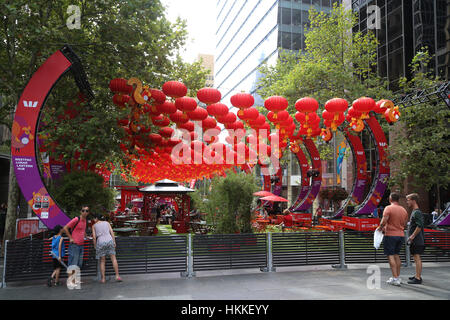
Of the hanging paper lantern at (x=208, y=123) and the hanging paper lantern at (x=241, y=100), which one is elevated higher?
the hanging paper lantern at (x=241, y=100)

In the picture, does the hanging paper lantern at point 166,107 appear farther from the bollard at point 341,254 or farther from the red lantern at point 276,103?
the bollard at point 341,254

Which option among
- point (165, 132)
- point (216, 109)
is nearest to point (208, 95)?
point (216, 109)

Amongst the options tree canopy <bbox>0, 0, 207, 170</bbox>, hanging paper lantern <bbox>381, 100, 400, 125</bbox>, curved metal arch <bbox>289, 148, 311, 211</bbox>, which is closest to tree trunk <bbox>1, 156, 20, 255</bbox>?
tree canopy <bbox>0, 0, 207, 170</bbox>

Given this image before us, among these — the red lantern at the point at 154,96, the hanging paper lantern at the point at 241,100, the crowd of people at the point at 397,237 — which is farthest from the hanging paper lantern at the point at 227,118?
the crowd of people at the point at 397,237

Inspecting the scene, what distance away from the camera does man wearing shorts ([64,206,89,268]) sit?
Answer: 23.0 feet

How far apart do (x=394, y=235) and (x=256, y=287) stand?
3018mm

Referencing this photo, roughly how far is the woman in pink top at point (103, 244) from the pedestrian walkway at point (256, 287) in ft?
1.20

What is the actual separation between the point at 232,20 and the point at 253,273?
55584 mm

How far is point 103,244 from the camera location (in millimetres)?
7148

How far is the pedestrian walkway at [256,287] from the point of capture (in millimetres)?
6145

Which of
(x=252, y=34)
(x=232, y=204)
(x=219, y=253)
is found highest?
(x=252, y=34)

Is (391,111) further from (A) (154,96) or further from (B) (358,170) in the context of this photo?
(A) (154,96)
